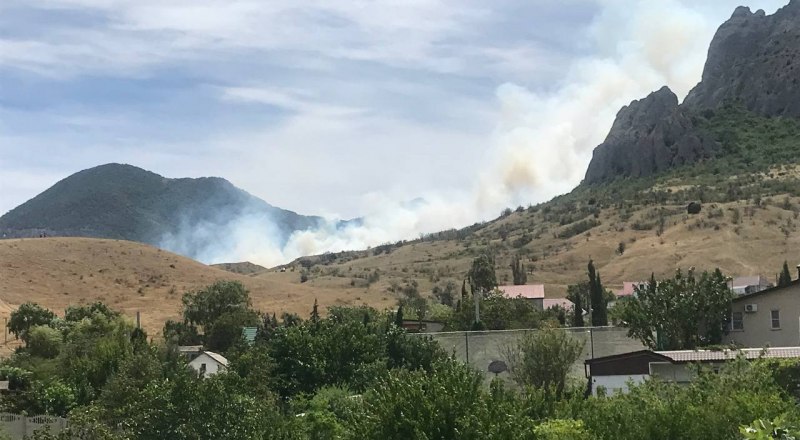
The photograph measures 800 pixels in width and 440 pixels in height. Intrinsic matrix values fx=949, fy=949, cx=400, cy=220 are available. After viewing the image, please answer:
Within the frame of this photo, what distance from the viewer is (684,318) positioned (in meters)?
52.6

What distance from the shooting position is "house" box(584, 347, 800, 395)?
38938mm

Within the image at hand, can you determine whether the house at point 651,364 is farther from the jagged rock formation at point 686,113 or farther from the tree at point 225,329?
the jagged rock formation at point 686,113

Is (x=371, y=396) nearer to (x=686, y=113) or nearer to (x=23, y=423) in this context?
(x=23, y=423)

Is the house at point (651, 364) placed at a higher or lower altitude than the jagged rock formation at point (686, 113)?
lower

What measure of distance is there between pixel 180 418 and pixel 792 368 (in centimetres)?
2147

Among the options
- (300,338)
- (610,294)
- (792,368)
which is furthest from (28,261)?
(792,368)

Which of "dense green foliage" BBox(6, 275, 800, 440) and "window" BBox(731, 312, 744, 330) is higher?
"window" BBox(731, 312, 744, 330)

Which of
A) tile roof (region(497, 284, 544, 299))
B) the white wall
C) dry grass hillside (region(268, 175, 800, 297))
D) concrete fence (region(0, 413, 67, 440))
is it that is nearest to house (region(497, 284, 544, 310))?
tile roof (region(497, 284, 544, 299))

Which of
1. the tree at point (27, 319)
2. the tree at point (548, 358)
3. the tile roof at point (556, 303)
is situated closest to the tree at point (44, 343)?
the tree at point (27, 319)

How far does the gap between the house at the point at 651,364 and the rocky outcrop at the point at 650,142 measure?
135 m

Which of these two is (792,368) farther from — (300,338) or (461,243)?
(461,243)

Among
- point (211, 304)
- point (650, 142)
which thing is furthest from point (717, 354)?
point (650, 142)

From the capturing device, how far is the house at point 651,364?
128ft

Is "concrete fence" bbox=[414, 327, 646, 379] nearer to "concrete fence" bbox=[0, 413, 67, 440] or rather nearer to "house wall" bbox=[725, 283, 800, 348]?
"house wall" bbox=[725, 283, 800, 348]
